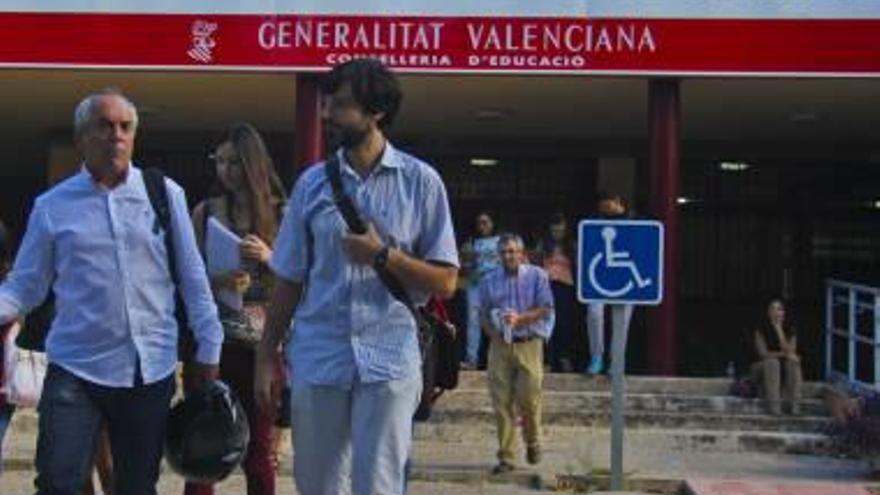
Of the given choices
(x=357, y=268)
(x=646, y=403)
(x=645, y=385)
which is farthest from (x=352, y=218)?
(x=645, y=385)

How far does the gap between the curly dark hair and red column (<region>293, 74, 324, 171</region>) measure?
8.84 metres

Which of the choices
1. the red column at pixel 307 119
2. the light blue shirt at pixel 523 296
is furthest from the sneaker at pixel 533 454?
the red column at pixel 307 119

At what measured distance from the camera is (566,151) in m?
18.9

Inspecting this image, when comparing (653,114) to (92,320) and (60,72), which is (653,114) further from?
(92,320)

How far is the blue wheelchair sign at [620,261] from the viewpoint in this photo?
Result: 30.7 feet

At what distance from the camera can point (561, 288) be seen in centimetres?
1424

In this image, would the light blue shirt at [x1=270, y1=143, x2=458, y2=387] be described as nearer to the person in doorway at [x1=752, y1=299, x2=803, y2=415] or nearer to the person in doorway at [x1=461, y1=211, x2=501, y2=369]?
the person in doorway at [x1=752, y1=299, x2=803, y2=415]

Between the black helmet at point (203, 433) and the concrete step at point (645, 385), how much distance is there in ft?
24.5

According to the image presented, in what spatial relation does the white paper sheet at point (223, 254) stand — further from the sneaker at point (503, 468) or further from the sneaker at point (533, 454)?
the sneaker at point (533, 454)

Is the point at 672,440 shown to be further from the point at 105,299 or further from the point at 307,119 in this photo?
the point at 105,299

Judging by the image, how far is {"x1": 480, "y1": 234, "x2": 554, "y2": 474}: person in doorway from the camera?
10.2 meters

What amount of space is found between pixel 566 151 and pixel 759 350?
6.82 meters

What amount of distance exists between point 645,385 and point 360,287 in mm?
8720

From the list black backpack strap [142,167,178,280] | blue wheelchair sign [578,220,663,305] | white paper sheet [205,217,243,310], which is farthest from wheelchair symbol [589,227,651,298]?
black backpack strap [142,167,178,280]
